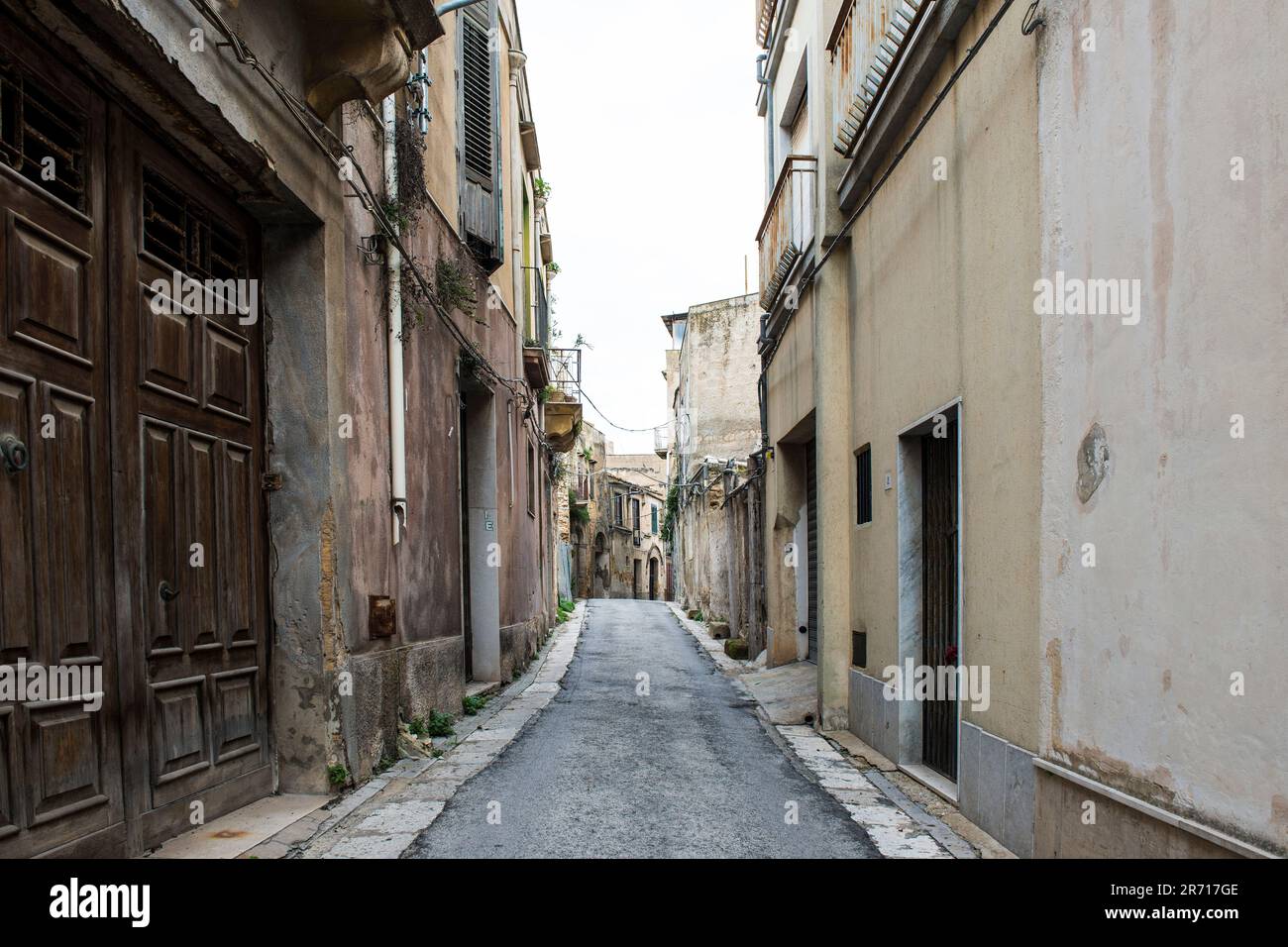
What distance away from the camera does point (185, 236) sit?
470 cm

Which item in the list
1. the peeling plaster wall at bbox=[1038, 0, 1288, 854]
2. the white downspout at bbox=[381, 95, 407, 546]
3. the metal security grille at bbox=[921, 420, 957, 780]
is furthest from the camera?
the white downspout at bbox=[381, 95, 407, 546]

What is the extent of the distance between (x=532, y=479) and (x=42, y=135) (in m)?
12.9

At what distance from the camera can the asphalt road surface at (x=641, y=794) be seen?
4469 millimetres

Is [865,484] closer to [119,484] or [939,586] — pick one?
[939,586]

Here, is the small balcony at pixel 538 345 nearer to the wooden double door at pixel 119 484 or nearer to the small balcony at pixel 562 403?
the small balcony at pixel 562 403

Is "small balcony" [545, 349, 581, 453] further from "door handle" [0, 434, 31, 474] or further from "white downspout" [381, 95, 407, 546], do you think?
"door handle" [0, 434, 31, 474]

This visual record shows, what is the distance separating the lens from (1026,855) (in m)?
4.27

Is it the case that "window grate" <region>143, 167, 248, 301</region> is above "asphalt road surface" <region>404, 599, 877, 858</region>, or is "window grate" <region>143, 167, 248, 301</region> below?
above

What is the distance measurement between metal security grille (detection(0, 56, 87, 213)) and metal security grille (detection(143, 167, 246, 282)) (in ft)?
1.72

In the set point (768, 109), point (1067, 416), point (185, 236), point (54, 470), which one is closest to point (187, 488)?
point (54, 470)

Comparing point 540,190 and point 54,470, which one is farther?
point 540,190

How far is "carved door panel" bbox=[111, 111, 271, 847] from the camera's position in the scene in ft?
13.5

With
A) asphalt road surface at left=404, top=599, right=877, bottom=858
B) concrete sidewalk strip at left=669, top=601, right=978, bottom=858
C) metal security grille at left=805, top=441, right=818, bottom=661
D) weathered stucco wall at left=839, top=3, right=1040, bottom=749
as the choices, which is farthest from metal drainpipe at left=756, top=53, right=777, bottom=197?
concrete sidewalk strip at left=669, top=601, right=978, bottom=858
